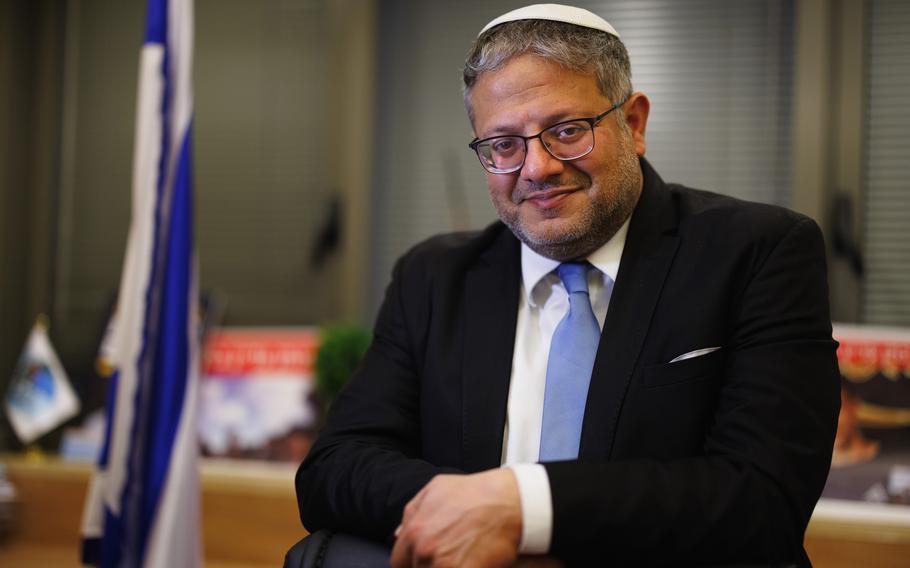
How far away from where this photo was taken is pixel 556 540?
3.29ft

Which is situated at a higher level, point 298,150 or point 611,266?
point 298,150

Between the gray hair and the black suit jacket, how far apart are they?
20cm

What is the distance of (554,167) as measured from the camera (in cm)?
129

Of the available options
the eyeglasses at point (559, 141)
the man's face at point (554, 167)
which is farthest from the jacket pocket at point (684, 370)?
the eyeglasses at point (559, 141)

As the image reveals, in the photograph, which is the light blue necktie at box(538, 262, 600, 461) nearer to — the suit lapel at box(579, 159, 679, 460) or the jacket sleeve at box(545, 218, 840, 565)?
the suit lapel at box(579, 159, 679, 460)

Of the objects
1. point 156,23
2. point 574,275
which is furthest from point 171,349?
point 574,275

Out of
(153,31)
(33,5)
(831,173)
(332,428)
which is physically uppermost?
(33,5)

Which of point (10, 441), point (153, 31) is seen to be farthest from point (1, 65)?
point (153, 31)

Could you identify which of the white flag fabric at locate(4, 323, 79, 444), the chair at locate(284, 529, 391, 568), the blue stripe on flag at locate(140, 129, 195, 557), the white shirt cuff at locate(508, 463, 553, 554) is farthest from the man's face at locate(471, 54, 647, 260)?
the white flag fabric at locate(4, 323, 79, 444)

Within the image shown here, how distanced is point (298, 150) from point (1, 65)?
47.2 inches

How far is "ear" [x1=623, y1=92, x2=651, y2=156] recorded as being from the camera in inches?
55.6

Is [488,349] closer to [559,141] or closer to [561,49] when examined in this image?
[559,141]

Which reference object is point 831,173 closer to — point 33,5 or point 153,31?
point 153,31

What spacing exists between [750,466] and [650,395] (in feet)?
0.62
